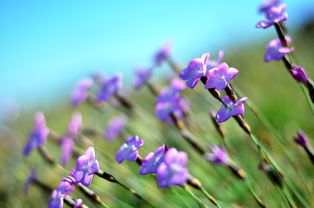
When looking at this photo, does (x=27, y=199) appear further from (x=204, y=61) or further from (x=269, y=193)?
(x=204, y=61)

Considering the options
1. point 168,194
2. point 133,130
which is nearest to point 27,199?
point 133,130

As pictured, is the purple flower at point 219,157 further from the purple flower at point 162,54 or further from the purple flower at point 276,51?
the purple flower at point 162,54

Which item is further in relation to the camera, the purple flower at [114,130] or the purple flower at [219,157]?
the purple flower at [114,130]

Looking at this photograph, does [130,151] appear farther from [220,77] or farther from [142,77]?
[142,77]

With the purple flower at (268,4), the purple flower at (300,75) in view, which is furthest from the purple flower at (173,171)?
the purple flower at (268,4)

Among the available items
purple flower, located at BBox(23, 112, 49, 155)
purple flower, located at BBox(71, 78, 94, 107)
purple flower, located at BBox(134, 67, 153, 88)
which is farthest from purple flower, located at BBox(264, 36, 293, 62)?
purple flower, located at BBox(71, 78, 94, 107)

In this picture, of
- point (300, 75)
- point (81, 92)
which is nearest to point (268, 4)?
point (300, 75)
